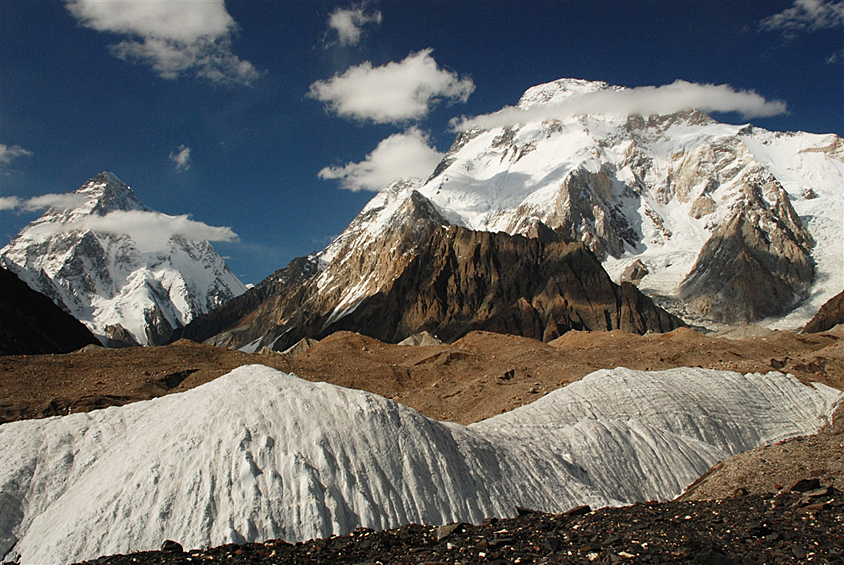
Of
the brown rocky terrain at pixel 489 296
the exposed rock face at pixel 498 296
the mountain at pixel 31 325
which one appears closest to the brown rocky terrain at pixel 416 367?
the mountain at pixel 31 325

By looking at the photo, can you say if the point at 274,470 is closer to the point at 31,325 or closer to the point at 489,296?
the point at 31,325

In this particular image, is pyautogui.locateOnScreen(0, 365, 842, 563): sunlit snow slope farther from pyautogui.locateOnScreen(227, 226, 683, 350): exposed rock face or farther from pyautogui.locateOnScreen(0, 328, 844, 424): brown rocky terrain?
pyautogui.locateOnScreen(227, 226, 683, 350): exposed rock face

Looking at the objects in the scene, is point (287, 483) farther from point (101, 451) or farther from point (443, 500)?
point (101, 451)

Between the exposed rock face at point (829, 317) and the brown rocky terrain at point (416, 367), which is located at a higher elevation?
the exposed rock face at point (829, 317)

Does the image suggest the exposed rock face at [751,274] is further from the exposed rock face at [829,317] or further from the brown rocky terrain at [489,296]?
the exposed rock face at [829,317]

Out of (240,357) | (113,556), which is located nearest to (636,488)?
(113,556)

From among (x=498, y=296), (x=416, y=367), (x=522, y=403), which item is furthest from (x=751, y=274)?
(x=522, y=403)
